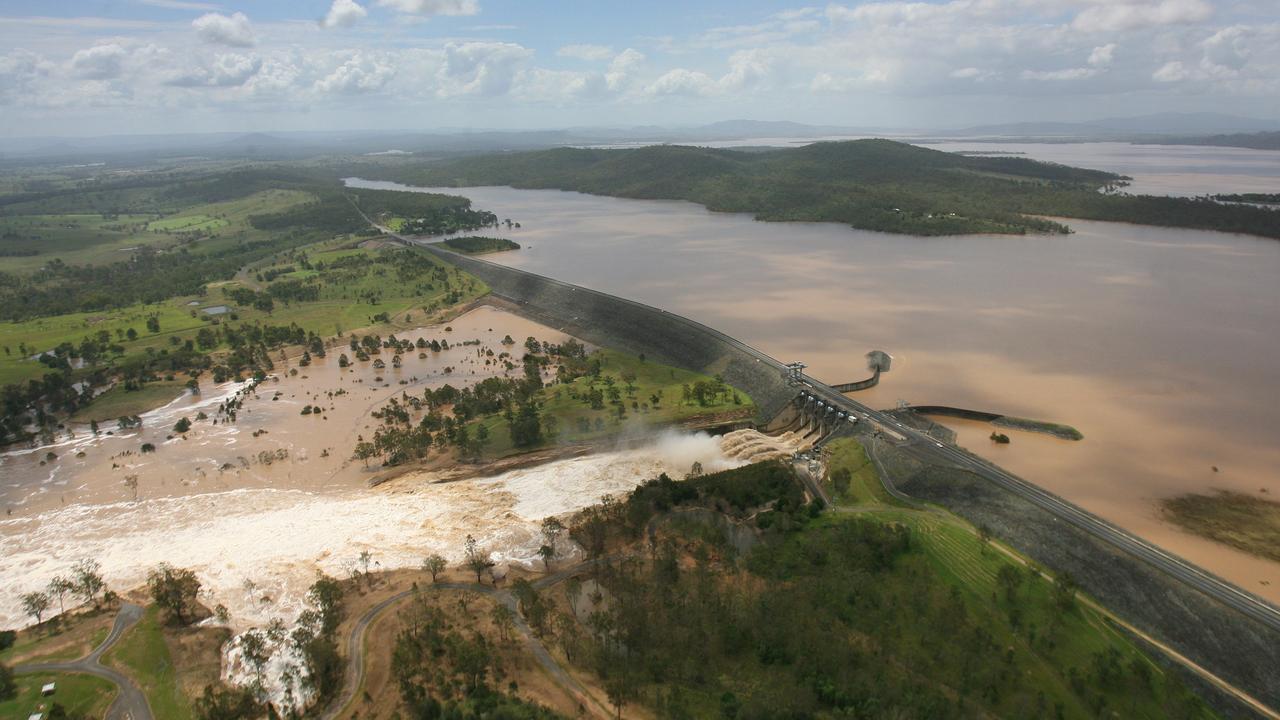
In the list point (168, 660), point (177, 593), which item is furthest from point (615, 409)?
point (168, 660)

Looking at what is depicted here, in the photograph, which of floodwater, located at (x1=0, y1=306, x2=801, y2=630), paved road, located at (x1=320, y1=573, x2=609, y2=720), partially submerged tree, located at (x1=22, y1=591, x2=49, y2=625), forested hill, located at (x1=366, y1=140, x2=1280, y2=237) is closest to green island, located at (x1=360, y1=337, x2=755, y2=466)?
floodwater, located at (x1=0, y1=306, x2=801, y2=630)

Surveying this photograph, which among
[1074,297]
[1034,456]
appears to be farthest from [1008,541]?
[1074,297]

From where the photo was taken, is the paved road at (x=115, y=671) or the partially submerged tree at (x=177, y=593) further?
the partially submerged tree at (x=177, y=593)

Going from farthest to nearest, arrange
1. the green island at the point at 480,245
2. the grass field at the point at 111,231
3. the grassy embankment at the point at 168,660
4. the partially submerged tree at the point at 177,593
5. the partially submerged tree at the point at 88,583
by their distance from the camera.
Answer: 1. the grass field at the point at 111,231
2. the green island at the point at 480,245
3. the partially submerged tree at the point at 88,583
4. the partially submerged tree at the point at 177,593
5. the grassy embankment at the point at 168,660

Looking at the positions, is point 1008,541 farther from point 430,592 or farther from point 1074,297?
point 1074,297

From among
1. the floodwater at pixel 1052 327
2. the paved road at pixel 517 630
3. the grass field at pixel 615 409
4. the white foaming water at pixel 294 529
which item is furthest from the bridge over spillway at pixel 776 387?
the paved road at pixel 517 630

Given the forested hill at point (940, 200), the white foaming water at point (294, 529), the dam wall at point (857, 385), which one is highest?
the forested hill at point (940, 200)

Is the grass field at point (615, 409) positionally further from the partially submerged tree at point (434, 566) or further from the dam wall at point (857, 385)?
the partially submerged tree at point (434, 566)
